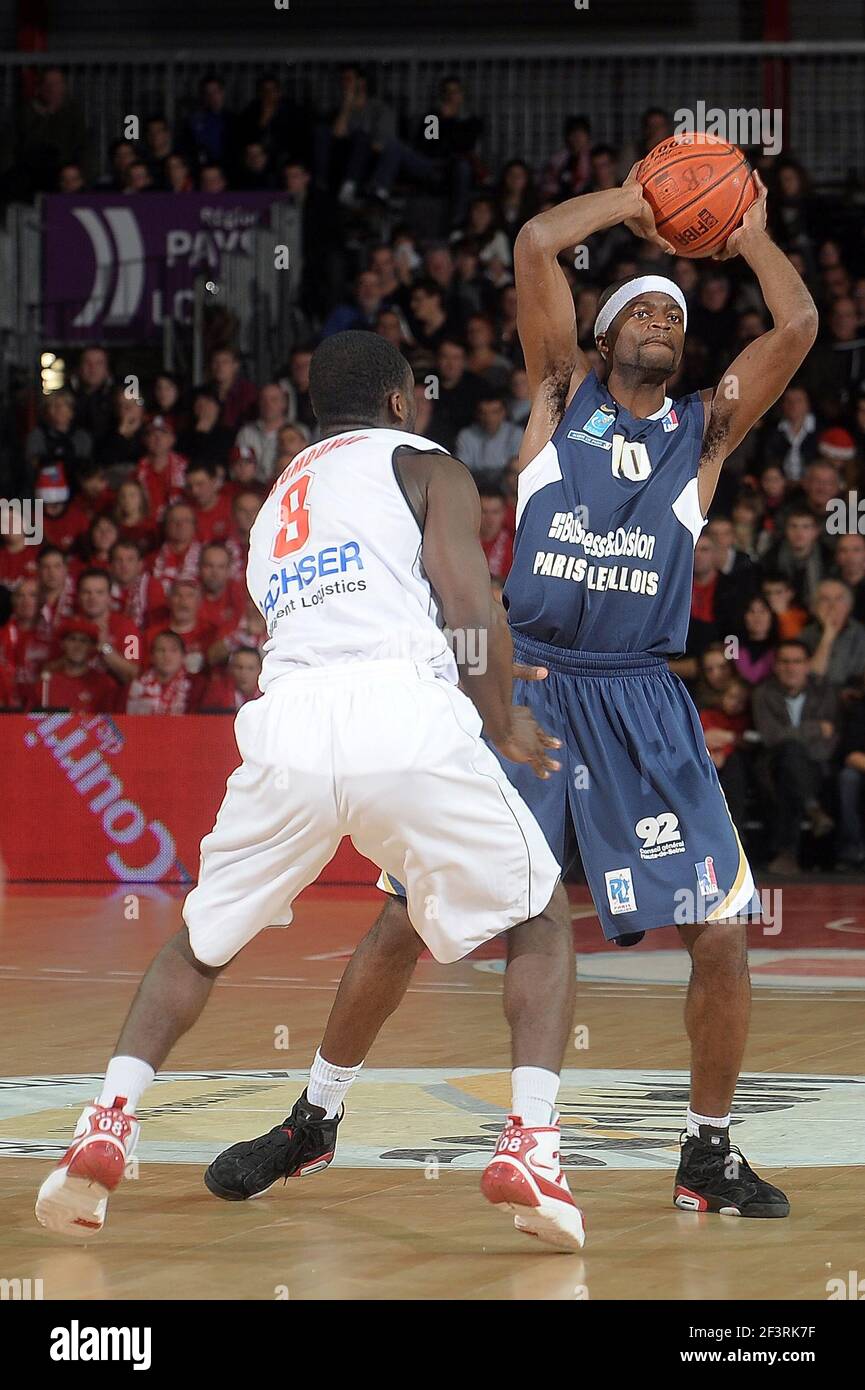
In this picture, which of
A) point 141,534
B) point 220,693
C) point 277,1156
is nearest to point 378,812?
point 277,1156

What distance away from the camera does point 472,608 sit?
4.25m

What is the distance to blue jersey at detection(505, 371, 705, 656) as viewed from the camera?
490cm

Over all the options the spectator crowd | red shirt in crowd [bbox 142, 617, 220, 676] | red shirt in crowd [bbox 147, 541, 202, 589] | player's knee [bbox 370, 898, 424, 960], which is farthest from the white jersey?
red shirt in crowd [bbox 147, 541, 202, 589]

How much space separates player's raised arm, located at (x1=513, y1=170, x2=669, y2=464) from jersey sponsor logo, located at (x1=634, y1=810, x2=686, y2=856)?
0.98 metres

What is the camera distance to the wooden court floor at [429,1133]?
13.2ft

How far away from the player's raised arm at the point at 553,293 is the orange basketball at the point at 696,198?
0.18 feet

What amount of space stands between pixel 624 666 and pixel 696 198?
124 centimetres

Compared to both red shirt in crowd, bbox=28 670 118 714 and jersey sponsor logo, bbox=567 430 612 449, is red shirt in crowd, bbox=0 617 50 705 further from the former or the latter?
jersey sponsor logo, bbox=567 430 612 449

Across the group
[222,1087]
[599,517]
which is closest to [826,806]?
[222,1087]

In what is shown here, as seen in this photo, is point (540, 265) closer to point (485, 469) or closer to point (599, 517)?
point (599, 517)

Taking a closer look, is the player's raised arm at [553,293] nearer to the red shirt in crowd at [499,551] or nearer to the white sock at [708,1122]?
the white sock at [708,1122]

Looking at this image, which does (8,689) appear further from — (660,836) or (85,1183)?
(85,1183)

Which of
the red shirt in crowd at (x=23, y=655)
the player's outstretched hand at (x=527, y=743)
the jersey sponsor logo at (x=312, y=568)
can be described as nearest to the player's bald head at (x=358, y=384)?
the jersey sponsor logo at (x=312, y=568)

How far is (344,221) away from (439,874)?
47.0 ft
